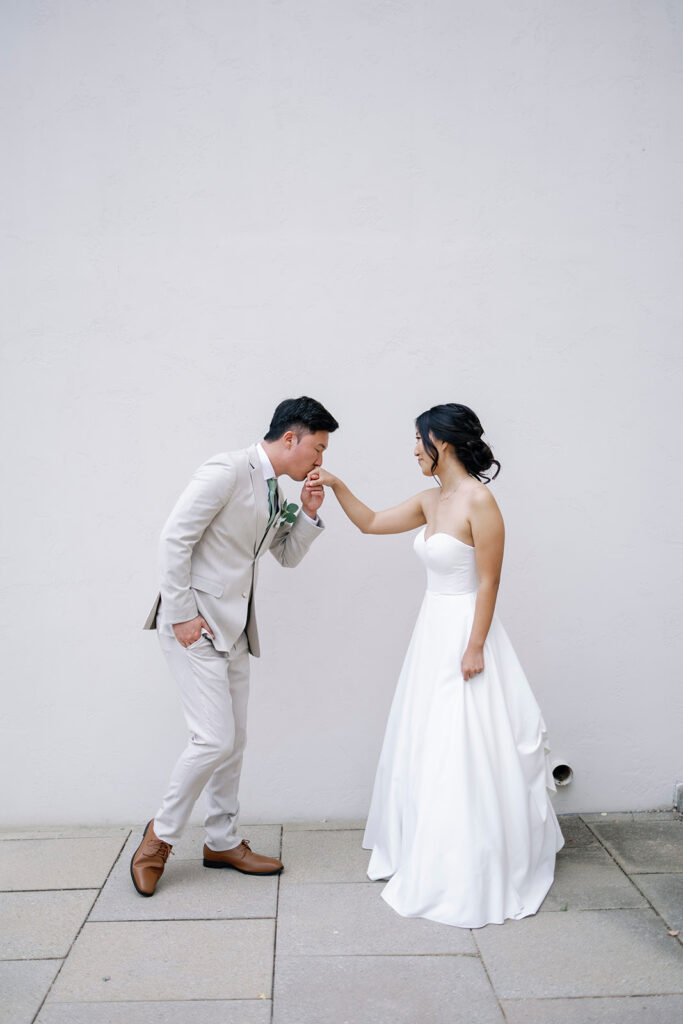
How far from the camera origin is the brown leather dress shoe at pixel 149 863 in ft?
11.2

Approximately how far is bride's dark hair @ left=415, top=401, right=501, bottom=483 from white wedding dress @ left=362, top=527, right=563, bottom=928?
1.09 ft

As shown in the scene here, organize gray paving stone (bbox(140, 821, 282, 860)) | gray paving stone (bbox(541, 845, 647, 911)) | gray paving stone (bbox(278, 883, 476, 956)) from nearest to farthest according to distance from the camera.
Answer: gray paving stone (bbox(278, 883, 476, 956)) < gray paving stone (bbox(541, 845, 647, 911)) < gray paving stone (bbox(140, 821, 282, 860))

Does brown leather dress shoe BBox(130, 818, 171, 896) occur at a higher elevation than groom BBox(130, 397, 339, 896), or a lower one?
lower

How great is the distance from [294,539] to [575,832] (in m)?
1.91

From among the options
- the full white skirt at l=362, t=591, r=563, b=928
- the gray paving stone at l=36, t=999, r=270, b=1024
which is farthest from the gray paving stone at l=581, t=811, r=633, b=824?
the gray paving stone at l=36, t=999, r=270, b=1024

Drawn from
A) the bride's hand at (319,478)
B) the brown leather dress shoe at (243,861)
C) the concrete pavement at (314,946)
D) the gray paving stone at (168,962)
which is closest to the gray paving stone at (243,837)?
the concrete pavement at (314,946)

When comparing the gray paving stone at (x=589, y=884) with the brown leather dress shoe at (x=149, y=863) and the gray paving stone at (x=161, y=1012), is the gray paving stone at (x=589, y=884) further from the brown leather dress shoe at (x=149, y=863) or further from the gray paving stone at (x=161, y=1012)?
the brown leather dress shoe at (x=149, y=863)

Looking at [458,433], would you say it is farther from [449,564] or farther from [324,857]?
[324,857]

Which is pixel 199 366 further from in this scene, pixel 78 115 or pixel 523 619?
pixel 523 619

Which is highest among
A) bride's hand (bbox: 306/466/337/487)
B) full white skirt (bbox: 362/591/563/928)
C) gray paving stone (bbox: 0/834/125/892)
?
bride's hand (bbox: 306/466/337/487)

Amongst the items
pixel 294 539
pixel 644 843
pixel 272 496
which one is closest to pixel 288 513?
pixel 294 539

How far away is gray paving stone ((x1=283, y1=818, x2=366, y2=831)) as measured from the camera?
409 cm

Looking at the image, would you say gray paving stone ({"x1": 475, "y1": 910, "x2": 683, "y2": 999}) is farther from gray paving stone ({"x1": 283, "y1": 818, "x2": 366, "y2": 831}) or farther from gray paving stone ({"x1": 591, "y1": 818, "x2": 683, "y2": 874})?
gray paving stone ({"x1": 283, "y1": 818, "x2": 366, "y2": 831})

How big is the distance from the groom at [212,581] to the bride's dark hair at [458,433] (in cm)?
39
